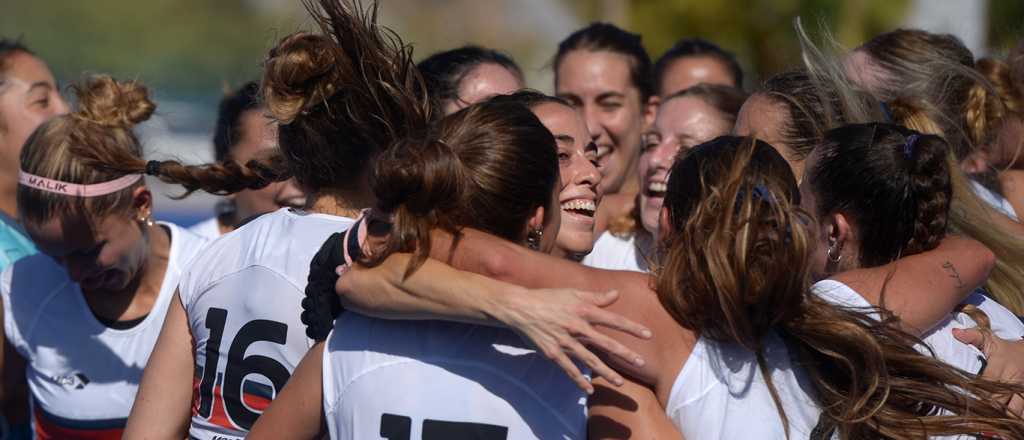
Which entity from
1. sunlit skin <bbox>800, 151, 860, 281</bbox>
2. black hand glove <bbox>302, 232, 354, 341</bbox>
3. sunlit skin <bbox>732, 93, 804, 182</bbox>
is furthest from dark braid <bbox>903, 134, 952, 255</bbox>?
black hand glove <bbox>302, 232, 354, 341</bbox>

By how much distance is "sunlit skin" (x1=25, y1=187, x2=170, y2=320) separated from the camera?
10.4 ft

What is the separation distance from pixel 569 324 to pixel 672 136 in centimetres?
195

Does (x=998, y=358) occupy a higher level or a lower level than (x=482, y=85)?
lower

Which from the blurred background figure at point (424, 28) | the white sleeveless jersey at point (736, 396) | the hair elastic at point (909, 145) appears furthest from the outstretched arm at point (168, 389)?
the blurred background figure at point (424, 28)

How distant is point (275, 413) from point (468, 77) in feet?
5.58

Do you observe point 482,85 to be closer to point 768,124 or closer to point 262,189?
→ point 262,189

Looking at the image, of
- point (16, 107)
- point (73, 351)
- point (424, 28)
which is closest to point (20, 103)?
point (16, 107)

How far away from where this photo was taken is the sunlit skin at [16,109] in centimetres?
407

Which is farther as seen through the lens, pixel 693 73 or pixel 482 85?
pixel 693 73

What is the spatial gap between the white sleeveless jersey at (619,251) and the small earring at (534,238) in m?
1.53

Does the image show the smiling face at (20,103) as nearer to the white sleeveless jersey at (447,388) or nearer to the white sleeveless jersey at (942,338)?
→ the white sleeveless jersey at (447,388)

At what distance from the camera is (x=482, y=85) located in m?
3.54

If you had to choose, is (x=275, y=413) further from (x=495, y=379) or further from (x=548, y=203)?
(x=548, y=203)

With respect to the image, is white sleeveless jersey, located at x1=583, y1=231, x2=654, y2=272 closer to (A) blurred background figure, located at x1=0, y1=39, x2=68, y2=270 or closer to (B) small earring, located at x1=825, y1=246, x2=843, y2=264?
(B) small earring, located at x1=825, y1=246, x2=843, y2=264
